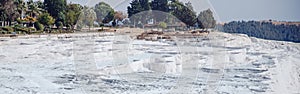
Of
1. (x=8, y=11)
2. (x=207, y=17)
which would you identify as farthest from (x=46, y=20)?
(x=207, y=17)

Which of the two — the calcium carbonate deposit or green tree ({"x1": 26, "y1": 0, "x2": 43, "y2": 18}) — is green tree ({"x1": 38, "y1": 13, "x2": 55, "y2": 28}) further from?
the calcium carbonate deposit

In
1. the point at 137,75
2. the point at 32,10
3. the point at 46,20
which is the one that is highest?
the point at 32,10

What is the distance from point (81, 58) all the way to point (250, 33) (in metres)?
7.55

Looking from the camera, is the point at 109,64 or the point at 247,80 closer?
the point at 247,80

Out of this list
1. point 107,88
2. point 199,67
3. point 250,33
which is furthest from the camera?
point 250,33

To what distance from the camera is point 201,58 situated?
184 inches

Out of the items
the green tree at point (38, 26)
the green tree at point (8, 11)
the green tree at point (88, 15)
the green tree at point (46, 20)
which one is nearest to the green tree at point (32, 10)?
the green tree at point (8, 11)

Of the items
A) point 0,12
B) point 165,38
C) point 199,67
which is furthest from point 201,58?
point 0,12

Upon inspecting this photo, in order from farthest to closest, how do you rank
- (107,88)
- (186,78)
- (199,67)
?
1. (199,67)
2. (186,78)
3. (107,88)

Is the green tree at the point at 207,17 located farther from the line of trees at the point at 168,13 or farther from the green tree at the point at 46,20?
the green tree at the point at 46,20

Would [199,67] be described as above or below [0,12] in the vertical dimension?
below

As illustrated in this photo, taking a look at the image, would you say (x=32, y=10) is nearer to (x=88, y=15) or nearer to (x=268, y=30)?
(x=88, y=15)

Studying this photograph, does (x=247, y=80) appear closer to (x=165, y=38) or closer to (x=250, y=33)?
(x=165, y=38)

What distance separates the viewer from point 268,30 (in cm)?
1045
